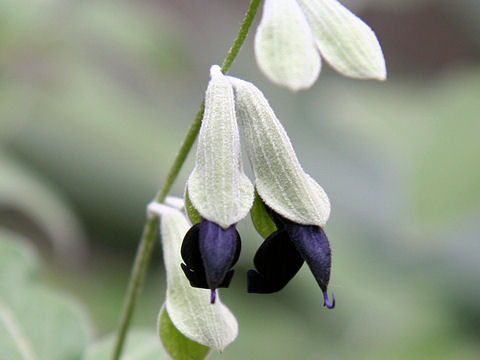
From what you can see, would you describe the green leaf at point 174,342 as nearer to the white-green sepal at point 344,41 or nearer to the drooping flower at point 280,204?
the drooping flower at point 280,204

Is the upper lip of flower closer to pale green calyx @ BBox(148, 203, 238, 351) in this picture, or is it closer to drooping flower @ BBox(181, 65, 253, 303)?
drooping flower @ BBox(181, 65, 253, 303)

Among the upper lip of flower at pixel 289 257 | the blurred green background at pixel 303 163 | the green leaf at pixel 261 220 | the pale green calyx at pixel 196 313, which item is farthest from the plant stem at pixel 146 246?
the blurred green background at pixel 303 163

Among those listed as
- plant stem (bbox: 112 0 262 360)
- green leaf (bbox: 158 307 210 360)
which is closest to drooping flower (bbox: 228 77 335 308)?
Answer: plant stem (bbox: 112 0 262 360)

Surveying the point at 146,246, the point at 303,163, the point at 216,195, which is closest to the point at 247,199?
the point at 216,195

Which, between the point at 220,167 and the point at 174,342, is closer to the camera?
the point at 220,167

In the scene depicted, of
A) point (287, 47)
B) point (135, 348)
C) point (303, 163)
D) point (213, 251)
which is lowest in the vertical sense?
point (303, 163)

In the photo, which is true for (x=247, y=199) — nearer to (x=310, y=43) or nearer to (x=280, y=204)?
(x=280, y=204)

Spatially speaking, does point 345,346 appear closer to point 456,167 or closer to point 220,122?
point 456,167
